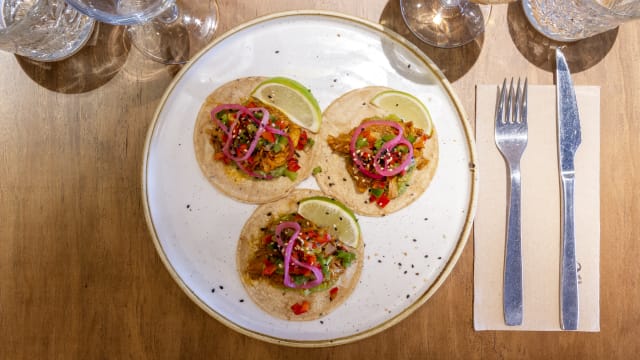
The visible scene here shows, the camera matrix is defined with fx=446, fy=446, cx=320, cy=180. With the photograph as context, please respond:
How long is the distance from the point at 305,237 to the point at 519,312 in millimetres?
1274

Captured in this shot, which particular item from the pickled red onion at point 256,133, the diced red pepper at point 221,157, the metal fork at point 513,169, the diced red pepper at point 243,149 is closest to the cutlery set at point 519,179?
the metal fork at point 513,169

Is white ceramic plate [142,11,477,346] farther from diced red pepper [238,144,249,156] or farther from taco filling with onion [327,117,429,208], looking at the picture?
diced red pepper [238,144,249,156]

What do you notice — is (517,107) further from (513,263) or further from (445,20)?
(513,263)

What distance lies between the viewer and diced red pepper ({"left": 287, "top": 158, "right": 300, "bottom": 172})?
8.39 feet

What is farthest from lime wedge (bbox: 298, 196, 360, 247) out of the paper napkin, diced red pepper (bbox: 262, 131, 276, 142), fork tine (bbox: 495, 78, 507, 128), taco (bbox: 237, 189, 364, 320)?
fork tine (bbox: 495, 78, 507, 128)

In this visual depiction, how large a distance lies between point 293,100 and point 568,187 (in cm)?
164

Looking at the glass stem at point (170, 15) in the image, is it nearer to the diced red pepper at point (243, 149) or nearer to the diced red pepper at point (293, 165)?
the diced red pepper at point (243, 149)

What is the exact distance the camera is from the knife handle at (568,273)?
2512 millimetres

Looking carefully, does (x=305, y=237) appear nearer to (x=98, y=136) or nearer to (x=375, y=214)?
(x=375, y=214)

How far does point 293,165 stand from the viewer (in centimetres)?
256

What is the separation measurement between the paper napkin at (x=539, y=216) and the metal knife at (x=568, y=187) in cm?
3

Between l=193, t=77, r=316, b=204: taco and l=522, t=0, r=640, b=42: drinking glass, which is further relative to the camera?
l=193, t=77, r=316, b=204: taco

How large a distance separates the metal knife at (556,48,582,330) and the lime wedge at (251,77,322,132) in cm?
139

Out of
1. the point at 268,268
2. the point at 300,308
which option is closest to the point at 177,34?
the point at 268,268
